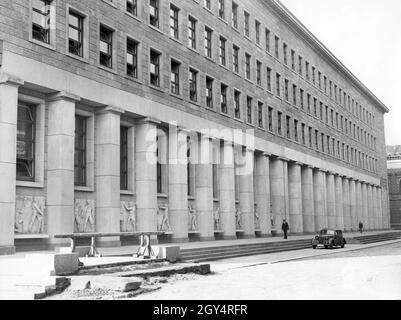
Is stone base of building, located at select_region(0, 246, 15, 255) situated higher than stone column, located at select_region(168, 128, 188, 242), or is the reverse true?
stone column, located at select_region(168, 128, 188, 242)

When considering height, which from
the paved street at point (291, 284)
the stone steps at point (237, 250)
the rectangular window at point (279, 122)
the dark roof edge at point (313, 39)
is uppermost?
the dark roof edge at point (313, 39)

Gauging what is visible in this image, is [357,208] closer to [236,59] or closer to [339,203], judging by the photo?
[339,203]

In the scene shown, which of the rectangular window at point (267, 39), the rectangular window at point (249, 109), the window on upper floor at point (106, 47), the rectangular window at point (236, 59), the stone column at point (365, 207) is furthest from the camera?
the stone column at point (365, 207)

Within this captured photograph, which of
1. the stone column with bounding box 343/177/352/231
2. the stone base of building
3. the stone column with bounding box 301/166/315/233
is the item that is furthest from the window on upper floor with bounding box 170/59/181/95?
the stone column with bounding box 343/177/352/231

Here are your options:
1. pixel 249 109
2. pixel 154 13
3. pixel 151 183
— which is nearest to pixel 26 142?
pixel 151 183

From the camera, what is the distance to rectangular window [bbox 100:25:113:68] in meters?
28.5

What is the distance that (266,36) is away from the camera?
49.1 m

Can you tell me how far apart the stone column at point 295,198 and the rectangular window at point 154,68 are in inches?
901

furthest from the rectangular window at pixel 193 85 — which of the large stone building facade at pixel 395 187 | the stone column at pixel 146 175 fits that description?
the large stone building facade at pixel 395 187

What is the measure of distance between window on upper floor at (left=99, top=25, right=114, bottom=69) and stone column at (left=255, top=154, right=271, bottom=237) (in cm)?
1956

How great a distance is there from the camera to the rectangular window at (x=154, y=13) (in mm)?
32750

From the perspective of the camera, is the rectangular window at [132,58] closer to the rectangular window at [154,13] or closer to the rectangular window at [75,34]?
the rectangular window at [154,13]

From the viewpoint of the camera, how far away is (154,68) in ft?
107

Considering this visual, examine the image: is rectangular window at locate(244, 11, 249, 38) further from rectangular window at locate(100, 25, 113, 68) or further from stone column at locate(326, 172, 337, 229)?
stone column at locate(326, 172, 337, 229)
